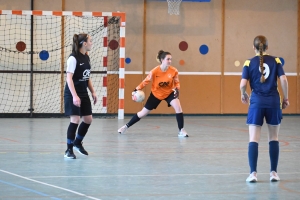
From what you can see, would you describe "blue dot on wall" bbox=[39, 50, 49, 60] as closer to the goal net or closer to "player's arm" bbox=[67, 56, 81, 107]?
the goal net

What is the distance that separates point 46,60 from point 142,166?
390 inches

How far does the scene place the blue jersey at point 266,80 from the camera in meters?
6.39

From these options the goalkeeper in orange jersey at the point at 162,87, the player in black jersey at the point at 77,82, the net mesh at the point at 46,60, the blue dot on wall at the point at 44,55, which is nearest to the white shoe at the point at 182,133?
the goalkeeper in orange jersey at the point at 162,87

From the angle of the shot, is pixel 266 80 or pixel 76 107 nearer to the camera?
pixel 266 80

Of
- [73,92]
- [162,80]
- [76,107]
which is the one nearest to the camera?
[73,92]

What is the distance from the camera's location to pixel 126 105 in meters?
17.6

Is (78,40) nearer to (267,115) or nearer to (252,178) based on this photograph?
(267,115)

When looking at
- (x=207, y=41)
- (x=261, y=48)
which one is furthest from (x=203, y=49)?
(x=261, y=48)

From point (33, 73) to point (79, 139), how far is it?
28.1ft

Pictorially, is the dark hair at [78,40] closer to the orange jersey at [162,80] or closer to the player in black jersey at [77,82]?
the player in black jersey at [77,82]

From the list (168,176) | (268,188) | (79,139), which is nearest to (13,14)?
(79,139)

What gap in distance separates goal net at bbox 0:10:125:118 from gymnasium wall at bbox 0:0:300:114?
20.8 inches

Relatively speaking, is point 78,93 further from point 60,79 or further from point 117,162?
point 60,79

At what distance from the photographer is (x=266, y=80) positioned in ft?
21.0
